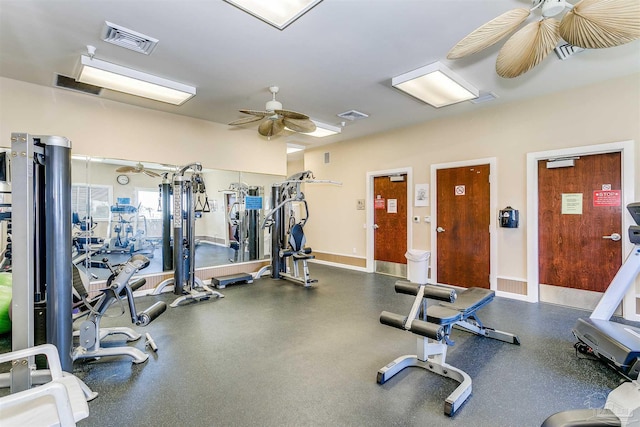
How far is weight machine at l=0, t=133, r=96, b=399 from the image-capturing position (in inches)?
81.1

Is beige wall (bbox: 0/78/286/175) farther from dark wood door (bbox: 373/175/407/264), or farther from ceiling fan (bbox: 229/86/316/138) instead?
dark wood door (bbox: 373/175/407/264)

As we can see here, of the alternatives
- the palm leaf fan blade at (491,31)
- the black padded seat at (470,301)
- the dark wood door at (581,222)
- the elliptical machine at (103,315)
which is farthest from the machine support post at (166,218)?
the dark wood door at (581,222)

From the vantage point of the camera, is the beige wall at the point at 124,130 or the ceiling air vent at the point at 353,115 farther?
the ceiling air vent at the point at 353,115

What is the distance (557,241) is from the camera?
4.24 metres

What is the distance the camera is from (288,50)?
10.0 feet

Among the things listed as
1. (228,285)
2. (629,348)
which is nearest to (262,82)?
(228,285)

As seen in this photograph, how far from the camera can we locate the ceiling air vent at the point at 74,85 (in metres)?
3.70

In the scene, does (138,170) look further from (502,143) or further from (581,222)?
(581,222)

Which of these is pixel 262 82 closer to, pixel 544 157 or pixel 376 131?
pixel 376 131

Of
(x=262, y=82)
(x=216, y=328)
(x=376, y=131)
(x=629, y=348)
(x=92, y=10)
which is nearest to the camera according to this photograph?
(x=629, y=348)

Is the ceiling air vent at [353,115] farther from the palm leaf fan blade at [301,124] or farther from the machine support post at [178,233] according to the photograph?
the machine support post at [178,233]

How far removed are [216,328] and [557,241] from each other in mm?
Answer: 4614

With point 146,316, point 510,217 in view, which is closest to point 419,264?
point 510,217

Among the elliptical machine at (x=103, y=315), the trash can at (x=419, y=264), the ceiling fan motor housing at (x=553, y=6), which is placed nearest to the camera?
the ceiling fan motor housing at (x=553, y=6)
